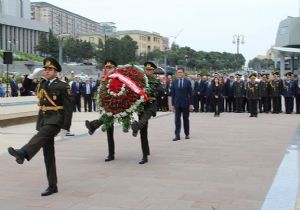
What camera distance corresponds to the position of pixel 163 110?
23.8 metres

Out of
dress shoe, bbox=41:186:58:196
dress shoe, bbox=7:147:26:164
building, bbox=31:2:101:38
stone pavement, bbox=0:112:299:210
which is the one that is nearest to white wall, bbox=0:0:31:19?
building, bbox=31:2:101:38

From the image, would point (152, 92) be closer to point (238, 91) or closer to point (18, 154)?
point (18, 154)

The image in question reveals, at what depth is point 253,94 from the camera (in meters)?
20.1

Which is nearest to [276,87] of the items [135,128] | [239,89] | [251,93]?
[239,89]

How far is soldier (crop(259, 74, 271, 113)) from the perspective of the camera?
21234mm

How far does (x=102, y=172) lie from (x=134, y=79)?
6.25 ft

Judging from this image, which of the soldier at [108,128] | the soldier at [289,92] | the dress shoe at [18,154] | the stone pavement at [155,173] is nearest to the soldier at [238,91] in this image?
the soldier at [289,92]

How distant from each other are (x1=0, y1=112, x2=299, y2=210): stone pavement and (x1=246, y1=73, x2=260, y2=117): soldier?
638 cm

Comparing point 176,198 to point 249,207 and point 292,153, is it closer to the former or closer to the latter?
point 249,207

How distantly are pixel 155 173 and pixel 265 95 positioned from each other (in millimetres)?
14343

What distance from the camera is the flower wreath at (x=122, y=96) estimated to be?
8.96m

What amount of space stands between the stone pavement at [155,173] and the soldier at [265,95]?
26.0 ft

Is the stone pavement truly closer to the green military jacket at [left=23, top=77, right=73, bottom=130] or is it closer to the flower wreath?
the flower wreath

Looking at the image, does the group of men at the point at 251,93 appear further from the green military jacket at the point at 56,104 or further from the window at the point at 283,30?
the window at the point at 283,30
